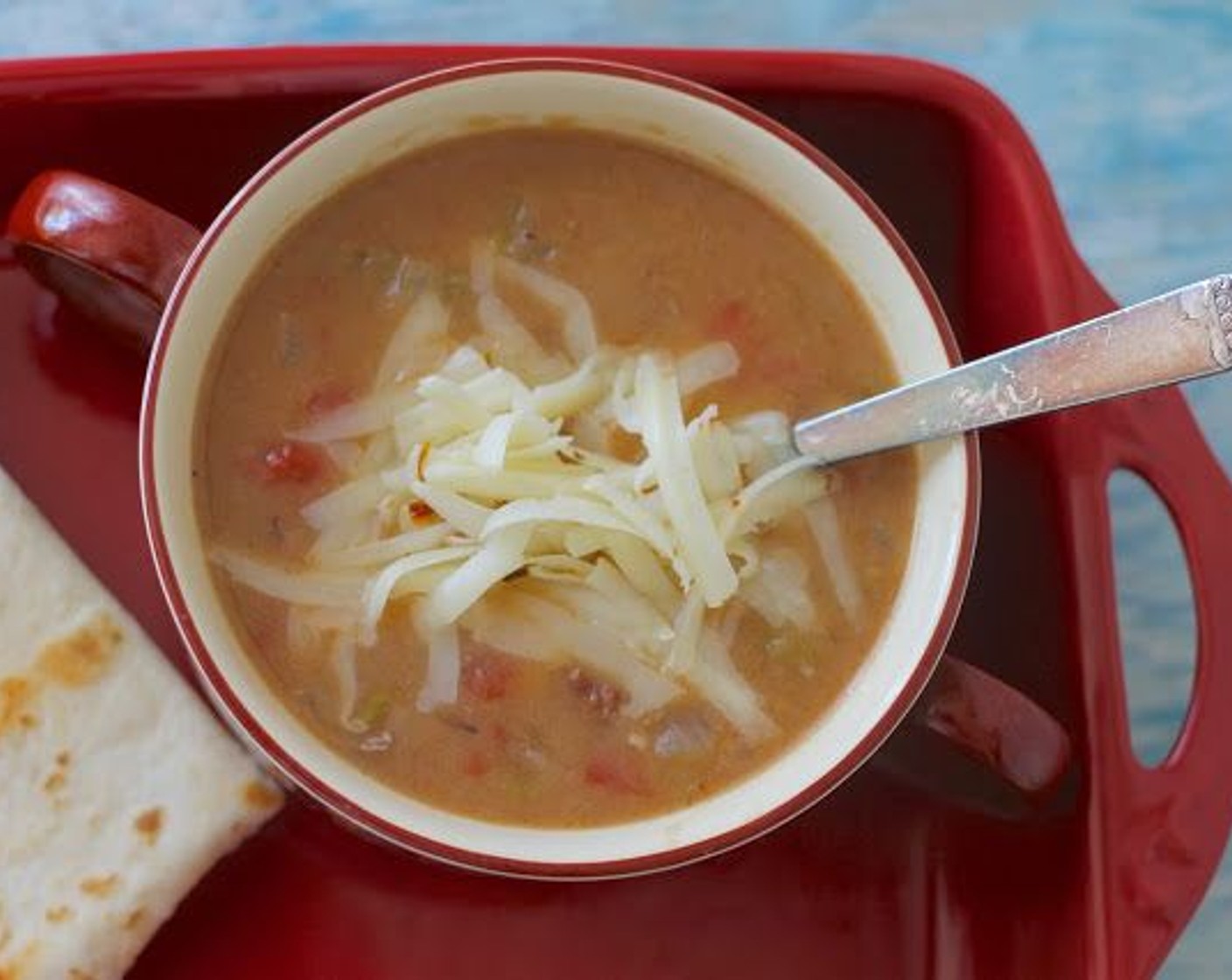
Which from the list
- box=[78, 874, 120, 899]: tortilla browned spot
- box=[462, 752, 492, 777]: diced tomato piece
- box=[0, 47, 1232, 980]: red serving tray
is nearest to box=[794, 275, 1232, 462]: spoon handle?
box=[0, 47, 1232, 980]: red serving tray

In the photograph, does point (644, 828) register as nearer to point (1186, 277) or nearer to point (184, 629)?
point (184, 629)

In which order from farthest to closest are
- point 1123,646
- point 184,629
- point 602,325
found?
point 1123,646, point 602,325, point 184,629

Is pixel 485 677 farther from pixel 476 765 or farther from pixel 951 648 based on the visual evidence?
pixel 951 648

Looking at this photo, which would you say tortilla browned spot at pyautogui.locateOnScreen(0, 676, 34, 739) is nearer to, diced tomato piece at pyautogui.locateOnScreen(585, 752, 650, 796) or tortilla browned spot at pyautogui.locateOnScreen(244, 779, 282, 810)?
tortilla browned spot at pyautogui.locateOnScreen(244, 779, 282, 810)

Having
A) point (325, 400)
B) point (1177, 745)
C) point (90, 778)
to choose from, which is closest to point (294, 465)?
point (325, 400)

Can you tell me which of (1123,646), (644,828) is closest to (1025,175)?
(1123,646)

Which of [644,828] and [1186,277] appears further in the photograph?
[1186,277]

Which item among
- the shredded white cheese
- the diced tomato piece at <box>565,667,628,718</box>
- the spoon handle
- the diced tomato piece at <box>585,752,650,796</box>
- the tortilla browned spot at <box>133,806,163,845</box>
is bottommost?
the tortilla browned spot at <box>133,806,163,845</box>
